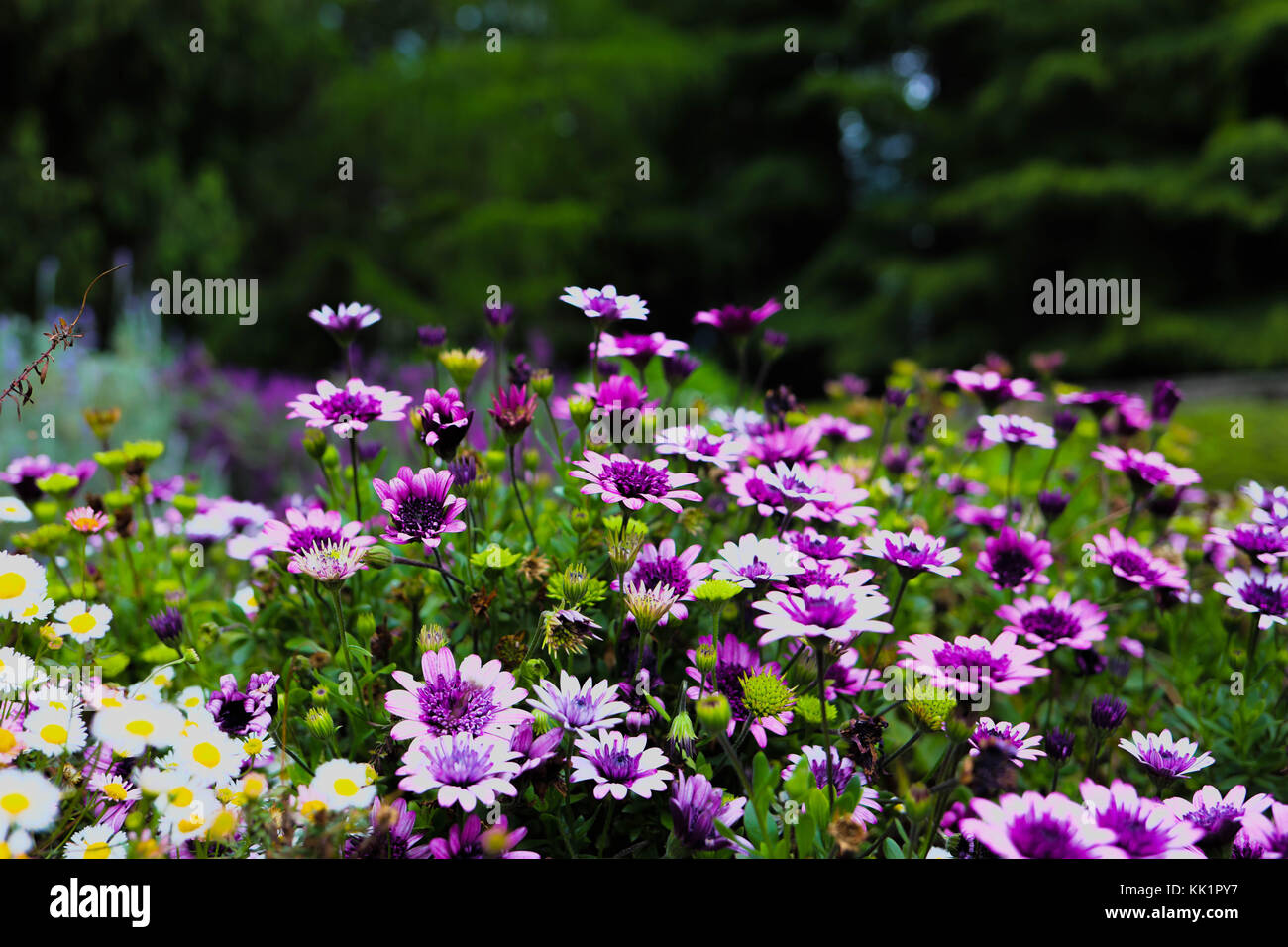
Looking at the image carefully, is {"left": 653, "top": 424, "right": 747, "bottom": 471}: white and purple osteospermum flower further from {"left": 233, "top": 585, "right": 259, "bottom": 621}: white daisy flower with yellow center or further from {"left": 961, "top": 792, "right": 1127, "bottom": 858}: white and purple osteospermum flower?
{"left": 233, "top": 585, "right": 259, "bottom": 621}: white daisy flower with yellow center

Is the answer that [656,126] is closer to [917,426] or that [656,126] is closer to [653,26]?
[653,26]

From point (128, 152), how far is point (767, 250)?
695 centimetres

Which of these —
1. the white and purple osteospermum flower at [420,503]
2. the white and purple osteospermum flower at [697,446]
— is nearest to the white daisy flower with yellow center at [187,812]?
the white and purple osteospermum flower at [420,503]

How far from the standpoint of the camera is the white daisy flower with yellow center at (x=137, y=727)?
87 cm

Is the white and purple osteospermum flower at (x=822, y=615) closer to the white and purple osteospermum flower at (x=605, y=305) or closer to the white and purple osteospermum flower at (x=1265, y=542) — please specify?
the white and purple osteospermum flower at (x=605, y=305)

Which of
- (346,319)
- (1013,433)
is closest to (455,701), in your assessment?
(346,319)

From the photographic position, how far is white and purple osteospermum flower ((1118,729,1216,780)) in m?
1.08

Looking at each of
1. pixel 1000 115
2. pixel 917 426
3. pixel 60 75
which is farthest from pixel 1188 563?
pixel 60 75

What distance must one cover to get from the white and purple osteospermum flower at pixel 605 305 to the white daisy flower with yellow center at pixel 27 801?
0.83 meters

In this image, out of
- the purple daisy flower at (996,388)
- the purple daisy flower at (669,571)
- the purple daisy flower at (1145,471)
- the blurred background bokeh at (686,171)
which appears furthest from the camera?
the blurred background bokeh at (686,171)

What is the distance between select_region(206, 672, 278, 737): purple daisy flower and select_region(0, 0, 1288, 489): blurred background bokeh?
599 cm

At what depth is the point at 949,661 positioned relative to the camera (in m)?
1.01

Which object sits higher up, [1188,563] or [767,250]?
[767,250]
